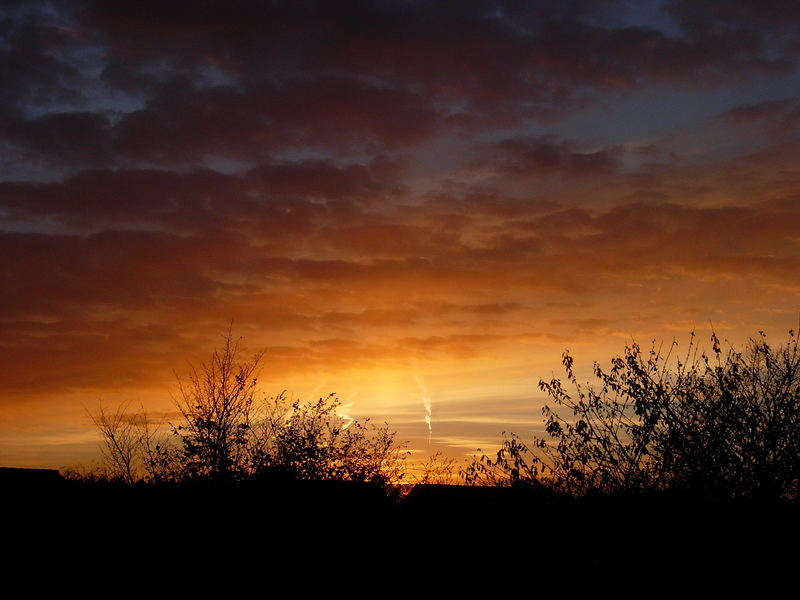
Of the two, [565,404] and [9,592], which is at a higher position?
[565,404]

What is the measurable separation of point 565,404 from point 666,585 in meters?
4.73

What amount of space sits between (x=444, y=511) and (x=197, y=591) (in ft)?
31.3

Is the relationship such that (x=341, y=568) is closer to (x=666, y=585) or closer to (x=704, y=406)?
(x=666, y=585)

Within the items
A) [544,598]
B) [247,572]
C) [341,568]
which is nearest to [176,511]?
[247,572]

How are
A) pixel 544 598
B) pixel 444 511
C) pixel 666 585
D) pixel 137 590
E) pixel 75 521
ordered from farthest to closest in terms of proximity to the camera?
pixel 444 511, pixel 75 521, pixel 137 590, pixel 544 598, pixel 666 585

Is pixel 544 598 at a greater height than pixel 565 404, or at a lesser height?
lesser

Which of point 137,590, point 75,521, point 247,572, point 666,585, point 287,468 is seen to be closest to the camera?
point 666,585

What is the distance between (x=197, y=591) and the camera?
16.7 m

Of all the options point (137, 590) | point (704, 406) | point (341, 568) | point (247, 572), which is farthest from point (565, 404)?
point (137, 590)

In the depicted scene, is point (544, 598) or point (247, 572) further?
point (247, 572)

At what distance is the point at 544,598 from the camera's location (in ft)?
50.4

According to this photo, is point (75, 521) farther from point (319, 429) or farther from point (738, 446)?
point (738, 446)

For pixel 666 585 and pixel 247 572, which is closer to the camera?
pixel 666 585

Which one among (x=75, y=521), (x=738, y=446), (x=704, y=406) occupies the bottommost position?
(x=75, y=521)
